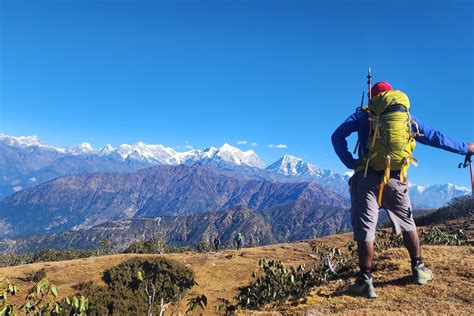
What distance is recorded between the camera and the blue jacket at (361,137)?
23.1ft

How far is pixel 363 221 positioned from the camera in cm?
682

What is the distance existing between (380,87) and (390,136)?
1230 mm

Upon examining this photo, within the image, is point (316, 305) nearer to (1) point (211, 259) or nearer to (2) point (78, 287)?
(2) point (78, 287)

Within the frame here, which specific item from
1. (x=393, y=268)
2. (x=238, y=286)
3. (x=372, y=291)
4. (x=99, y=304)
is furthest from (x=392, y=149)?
(x=238, y=286)

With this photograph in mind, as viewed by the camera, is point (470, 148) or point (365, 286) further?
point (470, 148)

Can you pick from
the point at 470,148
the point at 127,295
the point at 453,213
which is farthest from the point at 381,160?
the point at 453,213

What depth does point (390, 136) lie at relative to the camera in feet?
21.6

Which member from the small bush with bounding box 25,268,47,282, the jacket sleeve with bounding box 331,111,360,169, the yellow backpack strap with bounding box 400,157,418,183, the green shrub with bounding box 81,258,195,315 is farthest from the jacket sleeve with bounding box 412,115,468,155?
the small bush with bounding box 25,268,47,282

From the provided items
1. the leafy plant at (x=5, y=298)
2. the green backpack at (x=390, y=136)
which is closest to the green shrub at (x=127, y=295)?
the leafy plant at (x=5, y=298)

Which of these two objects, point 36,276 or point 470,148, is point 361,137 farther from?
point 36,276

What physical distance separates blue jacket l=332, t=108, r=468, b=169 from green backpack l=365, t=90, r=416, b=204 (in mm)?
225

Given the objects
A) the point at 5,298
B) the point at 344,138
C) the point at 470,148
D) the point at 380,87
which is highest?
the point at 380,87

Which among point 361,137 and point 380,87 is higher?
point 380,87

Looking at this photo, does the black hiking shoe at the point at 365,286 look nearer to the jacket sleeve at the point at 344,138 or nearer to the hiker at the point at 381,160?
the hiker at the point at 381,160
